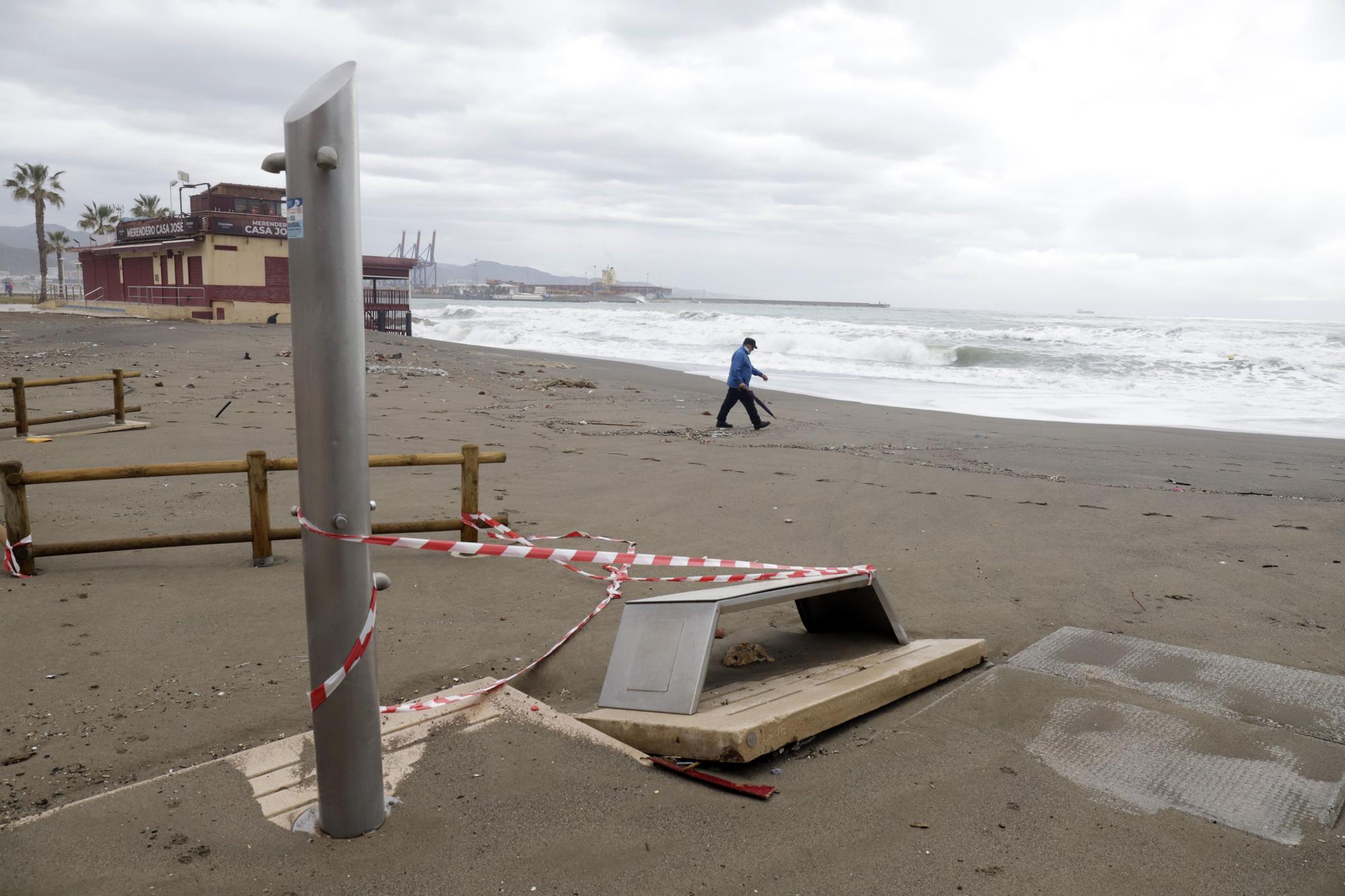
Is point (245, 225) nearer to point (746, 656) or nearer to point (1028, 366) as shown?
point (1028, 366)

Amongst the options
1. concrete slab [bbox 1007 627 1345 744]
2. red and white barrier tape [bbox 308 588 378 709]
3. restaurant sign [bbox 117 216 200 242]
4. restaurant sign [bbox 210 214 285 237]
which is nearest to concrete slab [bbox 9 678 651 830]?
red and white barrier tape [bbox 308 588 378 709]

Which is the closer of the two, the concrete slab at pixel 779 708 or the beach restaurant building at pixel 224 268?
the concrete slab at pixel 779 708

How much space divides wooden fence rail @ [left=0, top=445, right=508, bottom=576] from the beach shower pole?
10.1 feet

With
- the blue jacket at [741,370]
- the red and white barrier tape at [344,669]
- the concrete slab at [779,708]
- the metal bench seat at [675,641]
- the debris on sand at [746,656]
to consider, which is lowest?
the debris on sand at [746,656]

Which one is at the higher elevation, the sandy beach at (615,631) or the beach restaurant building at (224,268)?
the beach restaurant building at (224,268)

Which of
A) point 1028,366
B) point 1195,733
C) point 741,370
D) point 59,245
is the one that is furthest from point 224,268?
point 1195,733

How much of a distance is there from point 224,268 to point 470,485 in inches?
1625

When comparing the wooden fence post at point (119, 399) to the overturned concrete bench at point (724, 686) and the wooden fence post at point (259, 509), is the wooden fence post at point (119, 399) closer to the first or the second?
the wooden fence post at point (259, 509)

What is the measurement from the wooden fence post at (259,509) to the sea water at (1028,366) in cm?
1269

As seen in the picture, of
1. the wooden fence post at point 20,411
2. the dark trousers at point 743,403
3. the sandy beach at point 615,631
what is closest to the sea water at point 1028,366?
the dark trousers at point 743,403

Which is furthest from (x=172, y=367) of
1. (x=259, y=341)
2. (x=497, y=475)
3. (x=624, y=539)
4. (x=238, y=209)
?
(x=238, y=209)

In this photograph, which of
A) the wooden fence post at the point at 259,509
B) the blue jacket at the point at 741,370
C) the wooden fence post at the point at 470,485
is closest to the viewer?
the wooden fence post at the point at 259,509

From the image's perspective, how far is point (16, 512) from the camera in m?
6.15

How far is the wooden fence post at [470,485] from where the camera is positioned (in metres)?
6.98
